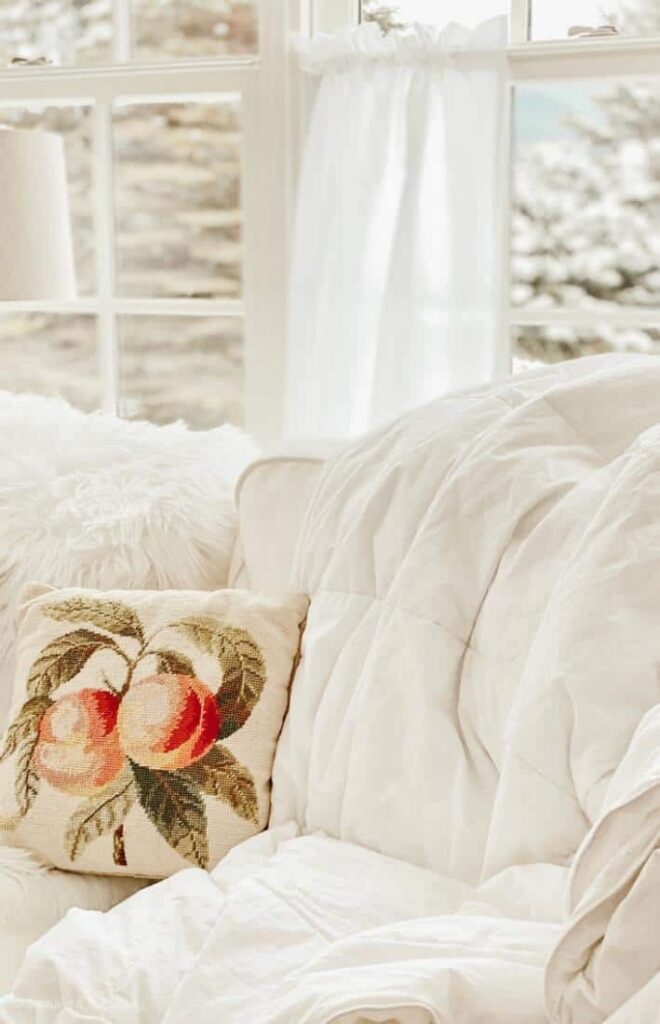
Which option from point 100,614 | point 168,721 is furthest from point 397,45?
point 168,721

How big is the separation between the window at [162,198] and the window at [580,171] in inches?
13.7

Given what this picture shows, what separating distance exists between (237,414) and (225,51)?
29.9 inches

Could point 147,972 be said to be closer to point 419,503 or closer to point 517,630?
point 517,630

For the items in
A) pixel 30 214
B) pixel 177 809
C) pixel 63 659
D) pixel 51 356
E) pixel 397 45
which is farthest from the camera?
pixel 51 356

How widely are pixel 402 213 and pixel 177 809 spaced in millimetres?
1345

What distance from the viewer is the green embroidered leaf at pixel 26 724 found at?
5.12ft

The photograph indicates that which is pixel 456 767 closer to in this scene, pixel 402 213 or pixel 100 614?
pixel 100 614

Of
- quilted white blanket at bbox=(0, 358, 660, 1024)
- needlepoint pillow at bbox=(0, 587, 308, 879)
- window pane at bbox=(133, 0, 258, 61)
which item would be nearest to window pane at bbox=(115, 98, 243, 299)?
window pane at bbox=(133, 0, 258, 61)

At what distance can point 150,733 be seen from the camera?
4.94ft

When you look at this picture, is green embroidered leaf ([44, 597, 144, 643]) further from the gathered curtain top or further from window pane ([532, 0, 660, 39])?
window pane ([532, 0, 660, 39])

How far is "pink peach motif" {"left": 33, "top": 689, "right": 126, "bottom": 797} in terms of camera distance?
1508 millimetres

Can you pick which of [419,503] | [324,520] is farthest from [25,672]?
[419,503]

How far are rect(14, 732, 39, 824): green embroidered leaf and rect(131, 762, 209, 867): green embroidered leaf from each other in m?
0.13

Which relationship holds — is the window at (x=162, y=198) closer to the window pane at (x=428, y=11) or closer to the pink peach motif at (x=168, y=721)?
the window pane at (x=428, y=11)
